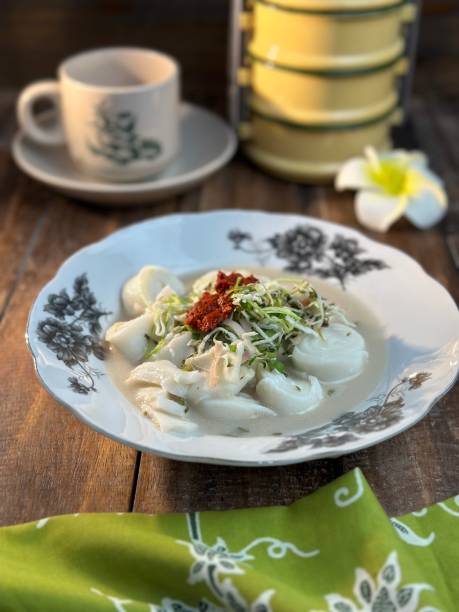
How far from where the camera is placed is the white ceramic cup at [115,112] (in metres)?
1.37

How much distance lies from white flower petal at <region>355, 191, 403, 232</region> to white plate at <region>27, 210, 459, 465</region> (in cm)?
18

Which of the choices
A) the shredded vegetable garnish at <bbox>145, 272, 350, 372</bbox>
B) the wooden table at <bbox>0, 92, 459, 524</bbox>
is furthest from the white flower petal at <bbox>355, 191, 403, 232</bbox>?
the shredded vegetable garnish at <bbox>145, 272, 350, 372</bbox>

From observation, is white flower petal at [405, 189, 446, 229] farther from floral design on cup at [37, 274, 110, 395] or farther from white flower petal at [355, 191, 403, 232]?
floral design on cup at [37, 274, 110, 395]

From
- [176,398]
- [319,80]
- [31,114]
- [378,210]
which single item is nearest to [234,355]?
[176,398]

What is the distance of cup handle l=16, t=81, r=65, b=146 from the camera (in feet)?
4.87

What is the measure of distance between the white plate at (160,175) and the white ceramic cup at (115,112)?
0.03 metres

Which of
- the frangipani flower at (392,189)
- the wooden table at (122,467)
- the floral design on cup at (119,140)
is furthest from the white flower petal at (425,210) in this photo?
the floral design on cup at (119,140)

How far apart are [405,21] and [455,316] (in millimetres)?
719

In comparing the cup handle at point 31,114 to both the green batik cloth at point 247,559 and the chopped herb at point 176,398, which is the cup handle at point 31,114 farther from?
the green batik cloth at point 247,559

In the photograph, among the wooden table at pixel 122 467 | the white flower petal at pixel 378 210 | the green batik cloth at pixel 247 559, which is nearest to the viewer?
the green batik cloth at pixel 247 559

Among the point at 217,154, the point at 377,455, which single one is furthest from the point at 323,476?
the point at 217,154

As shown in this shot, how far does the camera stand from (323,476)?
2.91ft

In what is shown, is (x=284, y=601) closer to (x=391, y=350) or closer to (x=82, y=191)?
(x=391, y=350)

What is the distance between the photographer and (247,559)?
2.58 feet
